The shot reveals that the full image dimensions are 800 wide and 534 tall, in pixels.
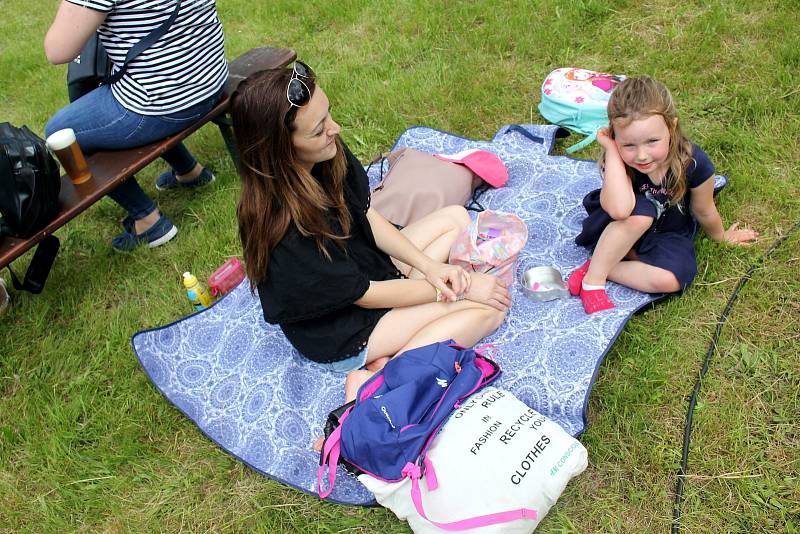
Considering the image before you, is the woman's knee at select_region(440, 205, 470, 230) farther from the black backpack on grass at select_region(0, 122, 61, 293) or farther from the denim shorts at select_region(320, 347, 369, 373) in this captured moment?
the black backpack on grass at select_region(0, 122, 61, 293)

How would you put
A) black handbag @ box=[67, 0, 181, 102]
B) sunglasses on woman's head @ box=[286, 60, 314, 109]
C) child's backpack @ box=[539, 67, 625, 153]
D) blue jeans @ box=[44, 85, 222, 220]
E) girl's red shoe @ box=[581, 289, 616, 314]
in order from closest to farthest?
sunglasses on woman's head @ box=[286, 60, 314, 109] → girl's red shoe @ box=[581, 289, 616, 314] → blue jeans @ box=[44, 85, 222, 220] → black handbag @ box=[67, 0, 181, 102] → child's backpack @ box=[539, 67, 625, 153]

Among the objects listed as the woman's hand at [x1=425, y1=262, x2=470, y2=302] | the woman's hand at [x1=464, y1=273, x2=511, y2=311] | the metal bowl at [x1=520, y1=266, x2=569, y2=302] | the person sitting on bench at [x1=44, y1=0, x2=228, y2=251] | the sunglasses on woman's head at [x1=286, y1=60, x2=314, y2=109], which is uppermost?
the sunglasses on woman's head at [x1=286, y1=60, x2=314, y2=109]

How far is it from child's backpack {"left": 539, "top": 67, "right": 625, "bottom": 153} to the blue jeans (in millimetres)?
2047

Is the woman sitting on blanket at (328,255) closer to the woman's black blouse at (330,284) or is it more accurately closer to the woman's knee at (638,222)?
the woman's black blouse at (330,284)

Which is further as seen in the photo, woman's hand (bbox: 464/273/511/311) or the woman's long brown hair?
woman's hand (bbox: 464/273/511/311)

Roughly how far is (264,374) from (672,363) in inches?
71.3

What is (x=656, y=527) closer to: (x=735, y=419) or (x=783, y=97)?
(x=735, y=419)

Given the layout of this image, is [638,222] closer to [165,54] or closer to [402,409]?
[402,409]

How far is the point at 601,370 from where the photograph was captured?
2791 mm

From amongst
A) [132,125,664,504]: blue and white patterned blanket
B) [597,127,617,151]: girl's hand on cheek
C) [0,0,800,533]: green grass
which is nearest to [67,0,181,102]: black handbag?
[0,0,800,533]: green grass

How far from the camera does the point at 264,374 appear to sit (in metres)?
3.09

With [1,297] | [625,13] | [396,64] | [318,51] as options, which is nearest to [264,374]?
[1,297]

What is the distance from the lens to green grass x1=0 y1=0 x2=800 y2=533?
245cm

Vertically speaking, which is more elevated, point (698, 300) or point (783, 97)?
point (783, 97)
